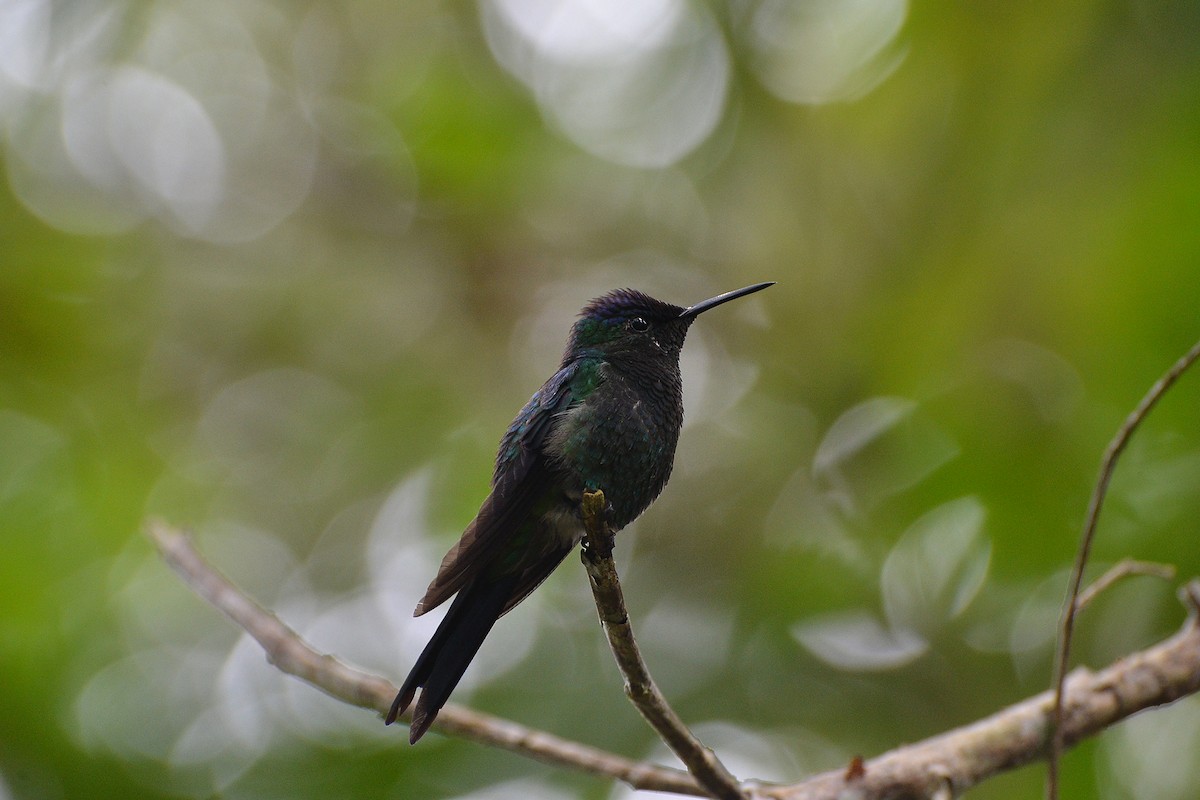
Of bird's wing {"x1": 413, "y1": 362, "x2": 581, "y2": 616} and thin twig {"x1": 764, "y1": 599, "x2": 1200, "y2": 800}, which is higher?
bird's wing {"x1": 413, "y1": 362, "x2": 581, "y2": 616}

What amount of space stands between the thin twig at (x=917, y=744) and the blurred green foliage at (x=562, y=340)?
4.91 feet

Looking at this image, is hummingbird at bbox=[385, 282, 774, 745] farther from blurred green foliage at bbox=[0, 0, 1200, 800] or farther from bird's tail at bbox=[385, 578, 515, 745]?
blurred green foliage at bbox=[0, 0, 1200, 800]

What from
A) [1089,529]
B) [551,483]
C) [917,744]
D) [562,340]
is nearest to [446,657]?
[551,483]

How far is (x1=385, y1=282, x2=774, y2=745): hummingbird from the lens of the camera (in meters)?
2.70

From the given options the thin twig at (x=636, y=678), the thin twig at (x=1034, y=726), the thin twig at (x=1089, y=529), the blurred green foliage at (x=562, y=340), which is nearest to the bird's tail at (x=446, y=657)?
the thin twig at (x=636, y=678)

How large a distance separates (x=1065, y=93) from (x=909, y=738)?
11.1 feet

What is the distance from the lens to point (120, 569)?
19.5 feet

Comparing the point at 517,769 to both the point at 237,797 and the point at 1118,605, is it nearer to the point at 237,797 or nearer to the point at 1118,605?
the point at 237,797

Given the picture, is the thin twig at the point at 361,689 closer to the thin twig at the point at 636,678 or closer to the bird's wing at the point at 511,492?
the thin twig at the point at 636,678

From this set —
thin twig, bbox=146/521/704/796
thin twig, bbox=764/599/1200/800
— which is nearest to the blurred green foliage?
thin twig, bbox=764/599/1200/800

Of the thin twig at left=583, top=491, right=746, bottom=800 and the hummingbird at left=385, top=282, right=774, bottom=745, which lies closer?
the thin twig at left=583, top=491, right=746, bottom=800

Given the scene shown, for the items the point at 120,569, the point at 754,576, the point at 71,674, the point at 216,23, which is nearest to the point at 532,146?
the point at 216,23

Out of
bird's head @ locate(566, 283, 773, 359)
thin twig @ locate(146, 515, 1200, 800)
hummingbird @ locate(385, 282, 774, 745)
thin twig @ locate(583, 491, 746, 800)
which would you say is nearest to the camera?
thin twig @ locate(583, 491, 746, 800)

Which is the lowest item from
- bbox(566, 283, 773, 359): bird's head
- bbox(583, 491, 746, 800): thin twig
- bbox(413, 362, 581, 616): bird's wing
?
bbox(583, 491, 746, 800): thin twig
